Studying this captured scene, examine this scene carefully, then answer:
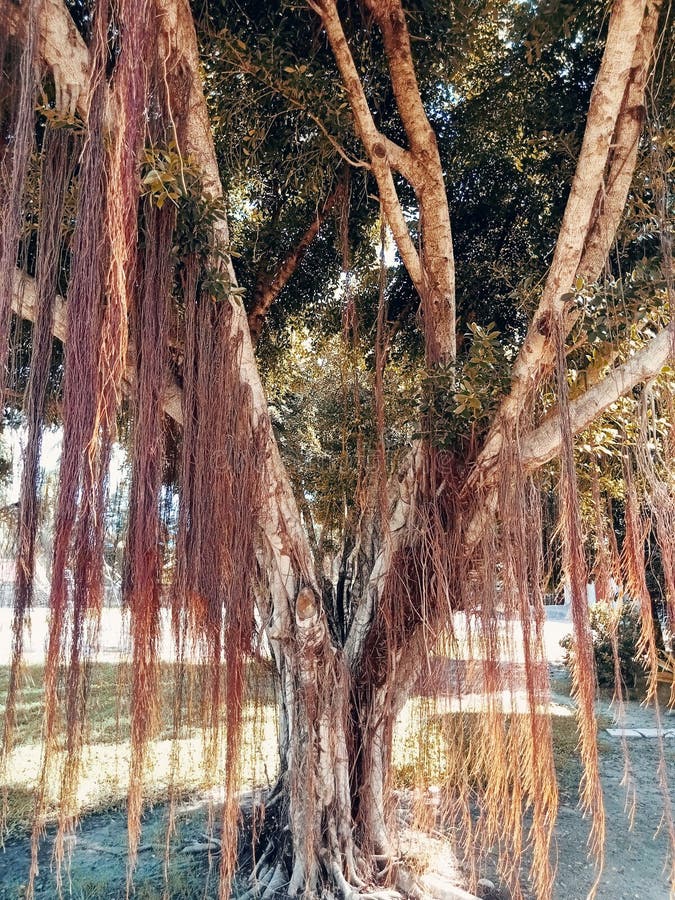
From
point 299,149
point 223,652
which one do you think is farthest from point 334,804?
point 299,149

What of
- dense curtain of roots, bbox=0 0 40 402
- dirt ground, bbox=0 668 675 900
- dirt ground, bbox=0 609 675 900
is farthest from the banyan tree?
dirt ground, bbox=0 668 675 900

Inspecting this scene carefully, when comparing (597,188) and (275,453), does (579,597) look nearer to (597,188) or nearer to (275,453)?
(275,453)

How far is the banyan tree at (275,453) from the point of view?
169 cm

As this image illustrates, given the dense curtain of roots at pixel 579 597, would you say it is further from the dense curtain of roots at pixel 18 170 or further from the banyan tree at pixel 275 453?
the dense curtain of roots at pixel 18 170

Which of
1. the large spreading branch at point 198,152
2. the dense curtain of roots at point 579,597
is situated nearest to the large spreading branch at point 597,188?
the dense curtain of roots at point 579,597

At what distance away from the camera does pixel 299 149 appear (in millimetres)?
3266

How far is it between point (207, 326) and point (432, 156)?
132cm

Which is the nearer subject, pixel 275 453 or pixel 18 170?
pixel 18 170

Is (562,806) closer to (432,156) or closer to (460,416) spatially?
(460,416)

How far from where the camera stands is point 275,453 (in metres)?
2.57

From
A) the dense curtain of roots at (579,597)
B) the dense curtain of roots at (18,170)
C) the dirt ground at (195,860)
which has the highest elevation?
the dense curtain of roots at (18,170)

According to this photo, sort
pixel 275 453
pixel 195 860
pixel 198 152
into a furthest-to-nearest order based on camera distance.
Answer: pixel 195 860 → pixel 275 453 → pixel 198 152

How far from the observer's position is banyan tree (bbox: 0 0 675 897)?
5.55 ft

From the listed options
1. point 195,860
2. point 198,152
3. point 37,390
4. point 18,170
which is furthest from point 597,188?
point 195,860
